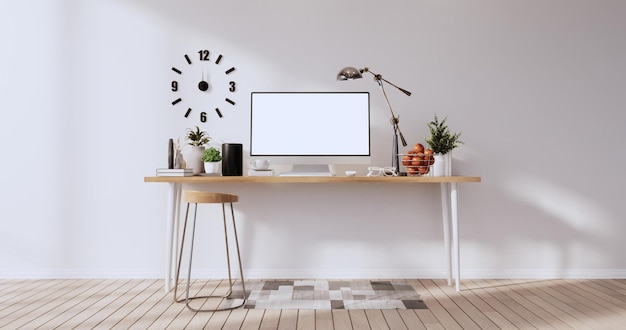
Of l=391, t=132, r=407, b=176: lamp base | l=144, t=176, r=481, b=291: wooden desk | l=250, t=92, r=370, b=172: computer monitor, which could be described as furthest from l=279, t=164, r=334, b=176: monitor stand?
l=391, t=132, r=407, b=176: lamp base

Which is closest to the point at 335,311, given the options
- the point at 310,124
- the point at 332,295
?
the point at 332,295

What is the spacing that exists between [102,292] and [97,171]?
0.82m

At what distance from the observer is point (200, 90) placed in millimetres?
3355

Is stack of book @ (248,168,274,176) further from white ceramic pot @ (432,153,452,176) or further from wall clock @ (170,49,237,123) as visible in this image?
white ceramic pot @ (432,153,452,176)

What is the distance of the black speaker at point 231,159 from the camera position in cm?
308

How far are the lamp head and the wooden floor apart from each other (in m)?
1.32

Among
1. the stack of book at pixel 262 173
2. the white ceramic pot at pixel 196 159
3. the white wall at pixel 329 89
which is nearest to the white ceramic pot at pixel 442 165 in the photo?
the white wall at pixel 329 89

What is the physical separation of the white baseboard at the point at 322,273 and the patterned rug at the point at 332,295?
0.10 metres

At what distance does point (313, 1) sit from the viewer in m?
3.38

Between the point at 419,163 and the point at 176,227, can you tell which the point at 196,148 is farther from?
the point at 419,163

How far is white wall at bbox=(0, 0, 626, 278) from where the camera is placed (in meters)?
3.33

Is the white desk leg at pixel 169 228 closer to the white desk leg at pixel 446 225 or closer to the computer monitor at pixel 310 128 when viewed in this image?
the computer monitor at pixel 310 128

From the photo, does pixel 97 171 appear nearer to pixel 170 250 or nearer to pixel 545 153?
pixel 170 250

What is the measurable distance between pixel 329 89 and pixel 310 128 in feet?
1.23
